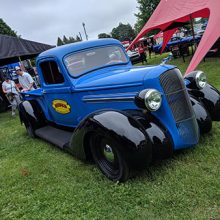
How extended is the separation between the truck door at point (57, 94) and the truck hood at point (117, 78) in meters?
0.30

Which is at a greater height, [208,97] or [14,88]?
[14,88]

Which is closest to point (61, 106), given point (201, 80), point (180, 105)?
point (180, 105)

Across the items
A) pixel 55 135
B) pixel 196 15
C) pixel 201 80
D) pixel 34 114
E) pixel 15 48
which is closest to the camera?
pixel 201 80

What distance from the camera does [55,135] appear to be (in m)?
5.48

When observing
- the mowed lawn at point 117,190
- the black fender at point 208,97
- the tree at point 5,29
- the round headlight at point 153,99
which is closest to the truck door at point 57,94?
the mowed lawn at point 117,190

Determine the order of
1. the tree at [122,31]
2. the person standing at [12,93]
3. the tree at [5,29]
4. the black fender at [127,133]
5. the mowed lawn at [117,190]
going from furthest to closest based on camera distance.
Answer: the tree at [122,31] → the tree at [5,29] → the person standing at [12,93] → the black fender at [127,133] → the mowed lawn at [117,190]

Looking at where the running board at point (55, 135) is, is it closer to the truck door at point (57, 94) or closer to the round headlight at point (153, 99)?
the truck door at point (57, 94)

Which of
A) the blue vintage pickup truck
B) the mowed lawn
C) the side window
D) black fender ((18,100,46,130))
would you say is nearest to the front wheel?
→ the blue vintage pickup truck

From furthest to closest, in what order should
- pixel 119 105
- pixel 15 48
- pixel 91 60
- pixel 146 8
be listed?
pixel 146 8 < pixel 15 48 < pixel 91 60 < pixel 119 105

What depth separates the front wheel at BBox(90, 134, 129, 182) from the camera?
11.5ft

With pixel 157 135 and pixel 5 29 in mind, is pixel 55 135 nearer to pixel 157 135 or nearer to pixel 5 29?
pixel 157 135

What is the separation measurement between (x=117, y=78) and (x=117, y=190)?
60.5 inches

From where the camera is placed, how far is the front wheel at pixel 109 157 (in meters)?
3.51

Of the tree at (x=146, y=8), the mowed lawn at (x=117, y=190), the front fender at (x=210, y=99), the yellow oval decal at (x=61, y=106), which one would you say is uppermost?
the tree at (x=146, y=8)
